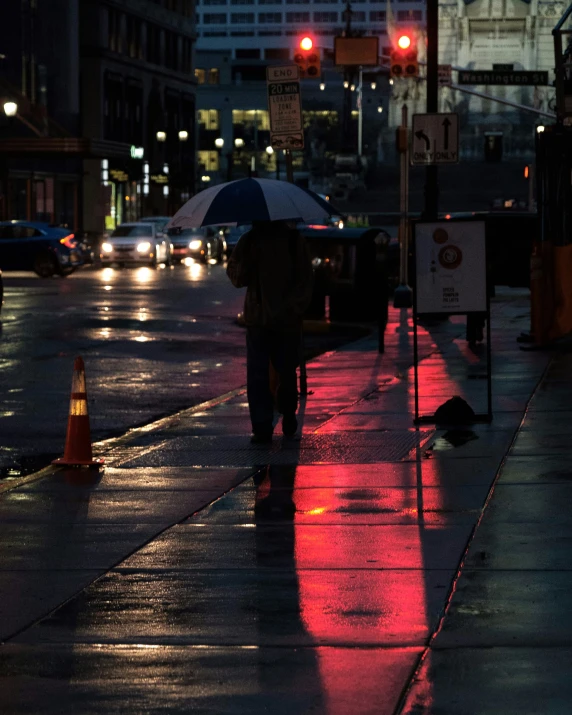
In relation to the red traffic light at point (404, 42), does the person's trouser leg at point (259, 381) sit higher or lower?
lower

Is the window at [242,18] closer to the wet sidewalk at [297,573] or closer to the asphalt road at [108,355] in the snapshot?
the asphalt road at [108,355]

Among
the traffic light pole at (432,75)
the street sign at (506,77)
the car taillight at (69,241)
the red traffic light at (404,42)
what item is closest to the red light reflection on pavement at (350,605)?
the traffic light pole at (432,75)

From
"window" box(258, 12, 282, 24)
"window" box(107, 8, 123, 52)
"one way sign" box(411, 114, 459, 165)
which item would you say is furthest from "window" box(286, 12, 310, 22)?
"one way sign" box(411, 114, 459, 165)

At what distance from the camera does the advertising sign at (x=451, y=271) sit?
12.6 meters

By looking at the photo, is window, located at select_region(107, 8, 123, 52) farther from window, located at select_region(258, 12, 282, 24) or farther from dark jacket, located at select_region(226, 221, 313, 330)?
window, located at select_region(258, 12, 282, 24)

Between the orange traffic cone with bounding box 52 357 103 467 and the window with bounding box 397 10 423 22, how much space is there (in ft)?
526

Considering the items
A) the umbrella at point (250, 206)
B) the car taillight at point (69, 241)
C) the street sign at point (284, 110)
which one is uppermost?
the street sign at point (284, 110)

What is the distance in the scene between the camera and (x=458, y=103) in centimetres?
11075

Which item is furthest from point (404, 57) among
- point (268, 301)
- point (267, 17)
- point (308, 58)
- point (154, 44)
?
point (267, 17)

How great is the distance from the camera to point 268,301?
39.4 ft

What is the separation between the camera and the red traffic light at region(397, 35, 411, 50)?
1310 inches

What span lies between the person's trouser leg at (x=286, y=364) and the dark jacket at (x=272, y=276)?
0.12 meters

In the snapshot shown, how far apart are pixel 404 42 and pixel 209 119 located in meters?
127

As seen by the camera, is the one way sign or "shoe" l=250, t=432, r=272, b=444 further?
the one way sign
